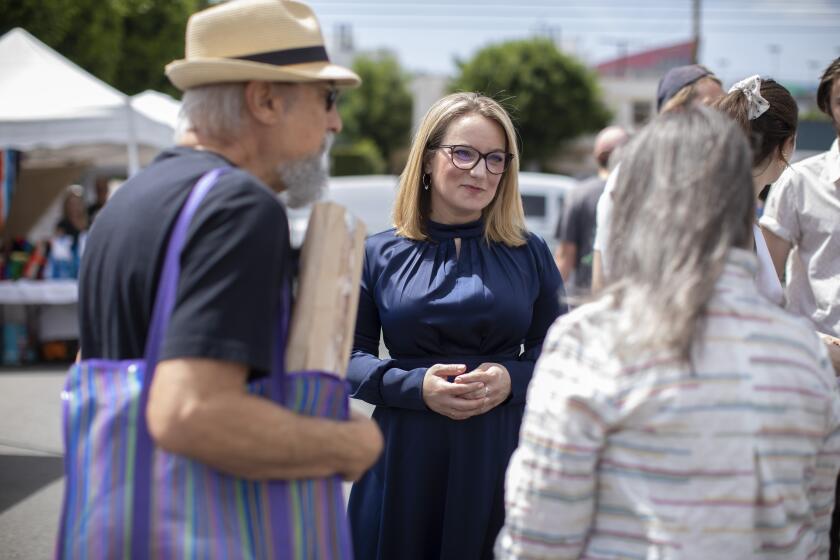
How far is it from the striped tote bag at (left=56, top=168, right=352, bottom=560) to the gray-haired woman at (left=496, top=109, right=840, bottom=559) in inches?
16.7

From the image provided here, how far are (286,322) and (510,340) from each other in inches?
46.4

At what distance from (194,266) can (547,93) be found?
Answer: 47.4 meters

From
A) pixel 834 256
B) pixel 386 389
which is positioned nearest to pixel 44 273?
pixel 386 389

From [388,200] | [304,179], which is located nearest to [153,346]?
[304,179]

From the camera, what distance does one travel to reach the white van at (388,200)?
13812mm

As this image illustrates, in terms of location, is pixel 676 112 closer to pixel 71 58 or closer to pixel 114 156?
pixel 114 156

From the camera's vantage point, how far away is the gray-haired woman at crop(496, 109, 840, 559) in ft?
4.76

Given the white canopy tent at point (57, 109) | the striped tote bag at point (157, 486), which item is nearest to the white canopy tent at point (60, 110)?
the white canopy tent at point (57, 109)

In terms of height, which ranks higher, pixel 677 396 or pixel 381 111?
pixel 677 396

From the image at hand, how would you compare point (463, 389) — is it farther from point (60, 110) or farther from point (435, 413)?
point (60, 110)

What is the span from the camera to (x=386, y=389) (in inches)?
103

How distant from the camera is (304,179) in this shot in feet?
5.77

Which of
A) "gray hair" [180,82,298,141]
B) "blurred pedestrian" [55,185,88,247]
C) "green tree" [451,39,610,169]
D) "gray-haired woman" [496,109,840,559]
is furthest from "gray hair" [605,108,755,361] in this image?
"green tree" [451,39,610,169]

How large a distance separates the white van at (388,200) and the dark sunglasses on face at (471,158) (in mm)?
10214
